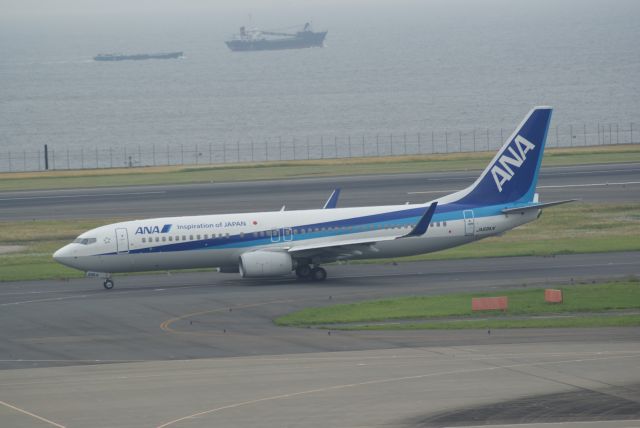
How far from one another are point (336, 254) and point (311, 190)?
38.4 m

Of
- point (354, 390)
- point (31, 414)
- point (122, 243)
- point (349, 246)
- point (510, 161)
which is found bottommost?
point (31, 414)

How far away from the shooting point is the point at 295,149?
17925 cm

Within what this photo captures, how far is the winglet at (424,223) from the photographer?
191 ft

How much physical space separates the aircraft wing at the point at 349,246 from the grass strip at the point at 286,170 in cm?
5029

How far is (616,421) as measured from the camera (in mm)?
30922

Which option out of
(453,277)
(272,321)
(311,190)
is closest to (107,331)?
(272,321)

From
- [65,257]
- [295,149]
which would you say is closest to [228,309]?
[65,257]

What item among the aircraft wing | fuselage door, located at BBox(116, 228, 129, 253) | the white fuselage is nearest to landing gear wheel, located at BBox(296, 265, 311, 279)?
the white fuselage

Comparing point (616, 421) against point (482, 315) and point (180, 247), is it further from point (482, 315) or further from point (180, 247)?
point (180, 247)

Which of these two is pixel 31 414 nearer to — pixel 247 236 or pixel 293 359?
pixel 293 359

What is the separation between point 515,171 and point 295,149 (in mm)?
117981

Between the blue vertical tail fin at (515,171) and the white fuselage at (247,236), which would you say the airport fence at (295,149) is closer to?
the blue vertical tail fin at (515,171)

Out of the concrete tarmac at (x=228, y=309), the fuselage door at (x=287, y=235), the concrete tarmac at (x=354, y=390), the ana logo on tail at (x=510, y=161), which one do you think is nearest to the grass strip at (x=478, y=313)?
the concrete tarmac at (x=228, y=309)

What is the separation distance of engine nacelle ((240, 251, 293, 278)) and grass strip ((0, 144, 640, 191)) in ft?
166
